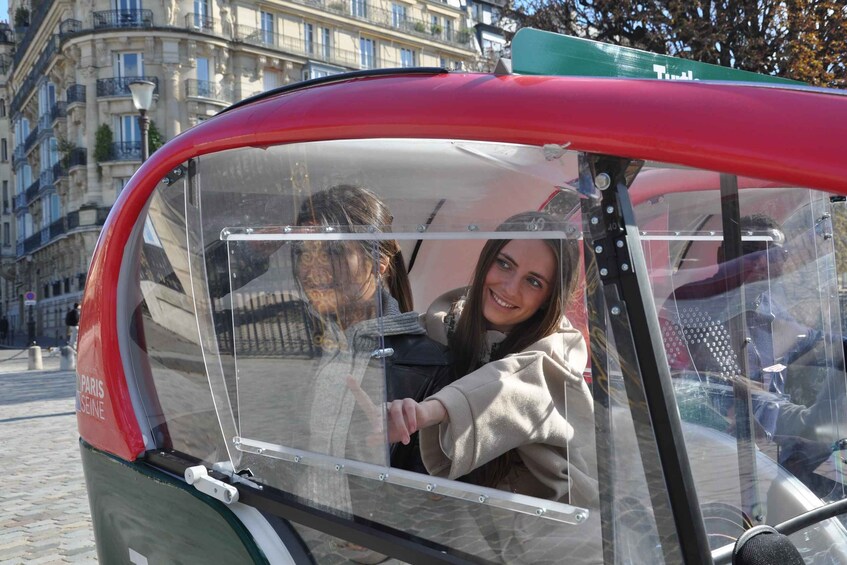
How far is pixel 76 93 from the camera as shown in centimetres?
4269

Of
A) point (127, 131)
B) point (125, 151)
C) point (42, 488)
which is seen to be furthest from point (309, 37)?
point (42, 488)

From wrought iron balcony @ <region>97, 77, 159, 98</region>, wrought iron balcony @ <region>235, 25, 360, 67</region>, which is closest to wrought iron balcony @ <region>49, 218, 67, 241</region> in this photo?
wrought iron balcony @ <region>97, 77, 159, 98</region>

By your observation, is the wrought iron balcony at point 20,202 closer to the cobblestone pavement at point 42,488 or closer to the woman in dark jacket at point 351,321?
the cobblestone pavement at point 42,488

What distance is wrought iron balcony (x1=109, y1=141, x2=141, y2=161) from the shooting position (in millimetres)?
41250

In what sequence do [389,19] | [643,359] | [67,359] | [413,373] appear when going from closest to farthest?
1. [643,359]
2. [413,373]
3. [67,359]
4. [389,19]

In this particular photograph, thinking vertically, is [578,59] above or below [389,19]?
below

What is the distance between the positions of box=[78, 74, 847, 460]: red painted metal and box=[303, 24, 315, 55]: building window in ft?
147

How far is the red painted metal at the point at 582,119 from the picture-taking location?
1.21 metres

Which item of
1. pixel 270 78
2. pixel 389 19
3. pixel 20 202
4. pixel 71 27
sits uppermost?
pixel 389 19

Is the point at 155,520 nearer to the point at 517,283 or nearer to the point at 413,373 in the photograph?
the point at 413,373

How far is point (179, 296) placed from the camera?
220 centimetres

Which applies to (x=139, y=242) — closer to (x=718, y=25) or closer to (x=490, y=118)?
(x=490, y=118)

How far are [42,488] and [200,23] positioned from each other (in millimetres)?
38250

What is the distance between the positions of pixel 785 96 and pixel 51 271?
181ft
